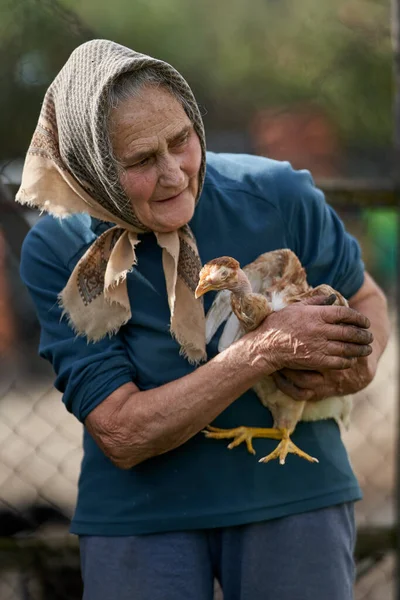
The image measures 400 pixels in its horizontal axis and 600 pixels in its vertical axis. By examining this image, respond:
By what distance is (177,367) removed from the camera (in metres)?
1.85

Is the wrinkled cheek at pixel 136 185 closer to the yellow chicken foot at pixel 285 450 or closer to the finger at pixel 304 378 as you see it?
the finger at pixel 304 378

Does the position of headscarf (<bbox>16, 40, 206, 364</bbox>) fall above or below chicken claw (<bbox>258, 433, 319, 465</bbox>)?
above

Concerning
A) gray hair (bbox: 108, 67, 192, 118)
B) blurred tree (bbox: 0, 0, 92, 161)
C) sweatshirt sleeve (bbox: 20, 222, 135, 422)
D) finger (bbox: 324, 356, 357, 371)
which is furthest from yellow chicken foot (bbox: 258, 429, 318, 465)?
blurred tree (bbox: 0, 0, 92, 161)

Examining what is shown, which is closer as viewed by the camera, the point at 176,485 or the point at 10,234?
the point at 176,485

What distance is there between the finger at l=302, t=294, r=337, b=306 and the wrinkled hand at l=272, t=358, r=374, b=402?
148mm

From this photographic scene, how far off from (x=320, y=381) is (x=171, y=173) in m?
0.50

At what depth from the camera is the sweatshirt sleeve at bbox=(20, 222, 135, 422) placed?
1817 millimetres

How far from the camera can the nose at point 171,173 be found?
1685 mm

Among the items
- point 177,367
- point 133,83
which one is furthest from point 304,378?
point 133,83

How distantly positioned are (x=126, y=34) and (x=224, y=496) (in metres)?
3.77

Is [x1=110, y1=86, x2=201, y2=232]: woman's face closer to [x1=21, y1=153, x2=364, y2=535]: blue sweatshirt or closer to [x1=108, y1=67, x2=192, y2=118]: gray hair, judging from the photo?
[x1=108, y1=67, x2=192, y2=118]: gray hair

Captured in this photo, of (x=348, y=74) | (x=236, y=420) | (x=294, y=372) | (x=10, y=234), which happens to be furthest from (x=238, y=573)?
(x=348, y=74)

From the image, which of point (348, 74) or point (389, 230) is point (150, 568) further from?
point (348, 74)

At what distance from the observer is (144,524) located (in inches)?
73.0
